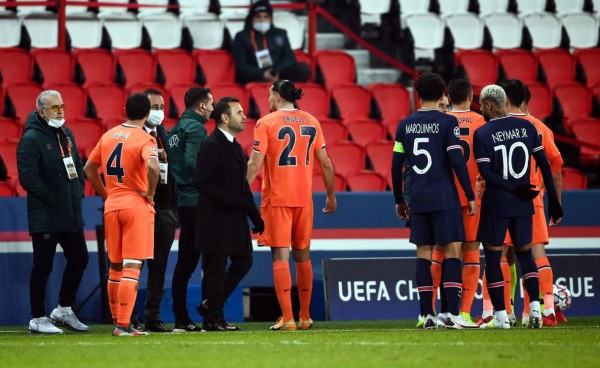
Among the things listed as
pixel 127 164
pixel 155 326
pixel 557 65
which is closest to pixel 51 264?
pixel 155 326

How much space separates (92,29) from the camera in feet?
55.6

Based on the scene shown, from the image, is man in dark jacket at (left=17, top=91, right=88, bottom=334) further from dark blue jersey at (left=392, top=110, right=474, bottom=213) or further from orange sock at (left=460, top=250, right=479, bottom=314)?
orange sock at (left=460, top=250, right=479, bottom=314)

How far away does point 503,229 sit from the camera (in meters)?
10.1

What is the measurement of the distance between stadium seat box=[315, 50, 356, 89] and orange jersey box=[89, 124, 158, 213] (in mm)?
7362

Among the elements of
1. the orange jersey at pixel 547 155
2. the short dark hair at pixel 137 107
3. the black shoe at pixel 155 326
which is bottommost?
the black shoe at pixel 155 326

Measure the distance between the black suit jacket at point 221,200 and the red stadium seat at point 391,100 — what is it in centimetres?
634

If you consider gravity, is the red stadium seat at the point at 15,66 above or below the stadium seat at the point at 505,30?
below

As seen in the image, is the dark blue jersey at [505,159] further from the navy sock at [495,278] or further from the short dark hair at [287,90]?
the short dark hair at [287,90]

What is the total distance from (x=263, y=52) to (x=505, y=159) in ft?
21.1

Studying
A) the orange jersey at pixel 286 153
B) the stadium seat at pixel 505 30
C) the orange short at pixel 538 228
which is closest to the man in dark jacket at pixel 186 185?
the orange jersey at pixel 286 153

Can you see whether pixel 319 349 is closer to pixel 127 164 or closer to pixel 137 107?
pixel 127 164

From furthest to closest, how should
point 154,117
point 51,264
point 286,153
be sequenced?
point 51,264
point 154,117
point 286,153

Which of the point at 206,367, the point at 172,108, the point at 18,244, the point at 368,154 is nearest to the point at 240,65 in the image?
the point at 172,108

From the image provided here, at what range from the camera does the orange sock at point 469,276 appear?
35.0 feet
